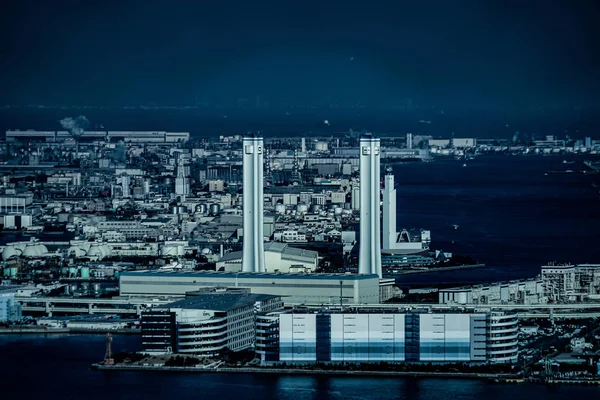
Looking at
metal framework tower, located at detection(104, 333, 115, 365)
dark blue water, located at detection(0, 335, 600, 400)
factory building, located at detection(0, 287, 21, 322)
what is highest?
factory building, located at detection(0, 287, 21, 322)

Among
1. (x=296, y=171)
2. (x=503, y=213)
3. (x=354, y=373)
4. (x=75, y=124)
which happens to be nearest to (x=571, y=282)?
(x=354, y=373)

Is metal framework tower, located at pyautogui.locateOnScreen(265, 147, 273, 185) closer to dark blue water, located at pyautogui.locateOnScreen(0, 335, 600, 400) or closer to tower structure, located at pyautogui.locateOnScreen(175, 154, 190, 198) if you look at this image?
tower structure, located at pyautogui.locateOnScreen(175, 154, 190, 198)

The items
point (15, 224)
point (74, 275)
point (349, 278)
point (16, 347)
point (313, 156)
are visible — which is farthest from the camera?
point (313, 156)

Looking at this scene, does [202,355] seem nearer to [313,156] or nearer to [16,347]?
[16,347]

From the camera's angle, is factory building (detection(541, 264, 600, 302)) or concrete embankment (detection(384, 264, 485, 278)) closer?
factory building (detection(541, 264, 600, 302))

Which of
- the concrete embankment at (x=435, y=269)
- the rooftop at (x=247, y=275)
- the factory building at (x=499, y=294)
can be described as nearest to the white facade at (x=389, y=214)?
the concrete embankment at (x=435, y=269)

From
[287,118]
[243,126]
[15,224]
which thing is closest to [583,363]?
[15,224]

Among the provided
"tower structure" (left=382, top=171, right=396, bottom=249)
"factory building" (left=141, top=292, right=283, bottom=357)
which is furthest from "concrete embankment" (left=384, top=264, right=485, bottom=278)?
"factory building" (left=141, top=292, right=283, bottom=357)
